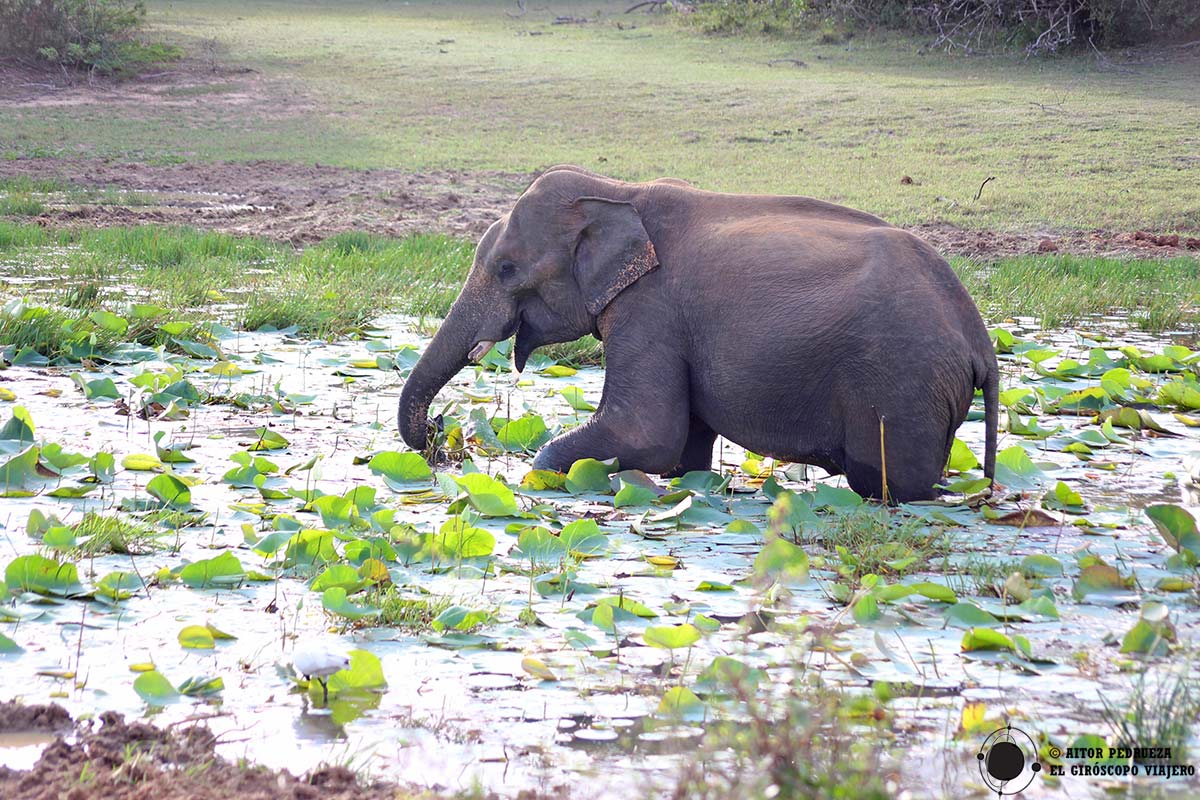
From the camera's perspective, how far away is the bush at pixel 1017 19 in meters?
19.8

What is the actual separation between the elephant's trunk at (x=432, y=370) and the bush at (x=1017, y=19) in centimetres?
1640

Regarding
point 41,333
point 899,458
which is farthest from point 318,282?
point 899,458

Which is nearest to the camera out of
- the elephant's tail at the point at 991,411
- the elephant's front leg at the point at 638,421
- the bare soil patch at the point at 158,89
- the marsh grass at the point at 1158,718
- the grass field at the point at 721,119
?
the marsh grass at the point at 1158,718

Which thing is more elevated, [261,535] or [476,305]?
[476,305]

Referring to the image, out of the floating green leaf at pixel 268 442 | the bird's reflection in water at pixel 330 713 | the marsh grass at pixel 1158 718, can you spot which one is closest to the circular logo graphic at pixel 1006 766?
the marsh grass at pixel 1158 718

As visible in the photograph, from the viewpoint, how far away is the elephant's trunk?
580 centimetres

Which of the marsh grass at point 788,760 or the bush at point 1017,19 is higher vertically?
the bush at point 1017,19

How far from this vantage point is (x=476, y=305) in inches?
231

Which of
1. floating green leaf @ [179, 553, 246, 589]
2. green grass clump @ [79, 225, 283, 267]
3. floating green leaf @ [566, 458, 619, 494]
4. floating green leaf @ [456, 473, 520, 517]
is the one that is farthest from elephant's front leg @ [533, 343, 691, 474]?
green grass clump @ [79, 225, 283, 267]

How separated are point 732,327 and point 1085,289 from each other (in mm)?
5239

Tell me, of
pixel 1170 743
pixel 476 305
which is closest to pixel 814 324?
pixel 476 305

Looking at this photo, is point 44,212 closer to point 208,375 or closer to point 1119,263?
point 208,375

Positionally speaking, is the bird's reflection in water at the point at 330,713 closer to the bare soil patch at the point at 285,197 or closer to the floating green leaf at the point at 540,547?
the floating green leaf at the point at 540,547

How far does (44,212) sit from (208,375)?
19.5 ft
